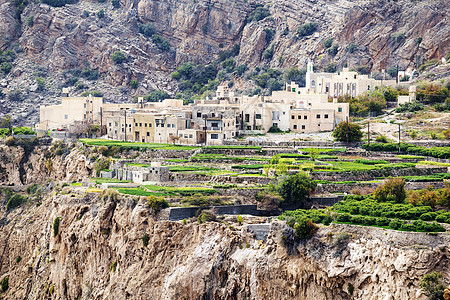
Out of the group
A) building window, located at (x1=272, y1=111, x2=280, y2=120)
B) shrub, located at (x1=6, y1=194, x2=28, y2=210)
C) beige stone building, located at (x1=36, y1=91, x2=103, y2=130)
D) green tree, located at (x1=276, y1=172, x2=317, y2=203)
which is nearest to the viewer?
green tree, located at (x1=276, y1=172, x2=317, y2=203)

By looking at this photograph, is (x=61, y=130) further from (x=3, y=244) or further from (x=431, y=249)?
(x=431, y=249)

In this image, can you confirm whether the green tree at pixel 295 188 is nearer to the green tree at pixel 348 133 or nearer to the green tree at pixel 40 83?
the green tree at pixel 348 133

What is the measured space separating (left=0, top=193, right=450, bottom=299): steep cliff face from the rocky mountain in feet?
184

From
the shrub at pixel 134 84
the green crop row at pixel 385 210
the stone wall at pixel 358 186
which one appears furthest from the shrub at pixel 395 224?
the shrub at pixel 134 84

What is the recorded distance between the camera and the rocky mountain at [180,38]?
130 metres

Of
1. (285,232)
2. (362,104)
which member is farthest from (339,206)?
(362,104)

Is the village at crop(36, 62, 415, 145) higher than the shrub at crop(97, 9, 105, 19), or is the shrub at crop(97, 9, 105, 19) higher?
the shrub at crop(97, 9, 105, 19)

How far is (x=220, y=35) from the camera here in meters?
154

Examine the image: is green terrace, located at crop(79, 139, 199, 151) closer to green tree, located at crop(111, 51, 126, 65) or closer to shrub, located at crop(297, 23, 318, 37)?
green tree, located at crop(111, 51, 126, 65)

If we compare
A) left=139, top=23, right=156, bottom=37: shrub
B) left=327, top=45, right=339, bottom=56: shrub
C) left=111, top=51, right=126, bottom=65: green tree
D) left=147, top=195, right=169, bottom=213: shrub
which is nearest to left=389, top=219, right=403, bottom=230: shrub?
left=147, top=195, right=169, bottom=213: shrub

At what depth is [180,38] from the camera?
154m

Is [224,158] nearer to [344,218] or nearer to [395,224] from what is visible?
[344,218]

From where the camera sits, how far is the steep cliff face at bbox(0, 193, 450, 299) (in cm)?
4869

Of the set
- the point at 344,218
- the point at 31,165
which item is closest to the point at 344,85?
the point at 31,165
